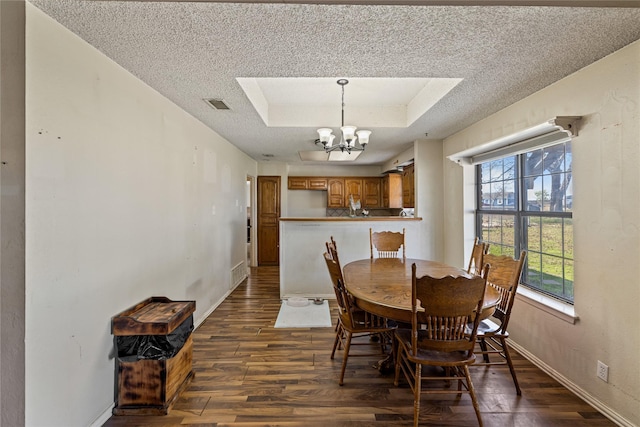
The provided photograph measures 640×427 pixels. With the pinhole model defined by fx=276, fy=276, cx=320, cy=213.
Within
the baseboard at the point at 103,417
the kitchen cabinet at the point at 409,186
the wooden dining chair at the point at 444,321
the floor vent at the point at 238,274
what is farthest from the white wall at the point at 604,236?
the floor vent at the point at 238,274

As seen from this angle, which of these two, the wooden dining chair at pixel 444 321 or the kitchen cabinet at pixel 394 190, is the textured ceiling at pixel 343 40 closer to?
the wooden dining chair at pixel 444 321

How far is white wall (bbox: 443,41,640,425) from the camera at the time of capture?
1648 mm

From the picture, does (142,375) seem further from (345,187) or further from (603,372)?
(345,187)

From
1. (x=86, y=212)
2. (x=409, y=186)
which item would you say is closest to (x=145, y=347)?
(x=86, y=212)

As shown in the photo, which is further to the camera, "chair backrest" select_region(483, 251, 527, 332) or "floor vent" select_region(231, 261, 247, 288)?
"floor vent" select_region(231, 261, 247, 288)

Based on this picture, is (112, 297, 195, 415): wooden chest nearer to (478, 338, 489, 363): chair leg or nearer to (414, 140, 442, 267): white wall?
(478, 338, 489, 363): chair leg

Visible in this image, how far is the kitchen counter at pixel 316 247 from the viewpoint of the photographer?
3.99 m

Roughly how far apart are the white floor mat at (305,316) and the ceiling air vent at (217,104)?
235 cm

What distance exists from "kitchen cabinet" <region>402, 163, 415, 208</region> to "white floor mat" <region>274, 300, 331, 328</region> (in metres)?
2.15

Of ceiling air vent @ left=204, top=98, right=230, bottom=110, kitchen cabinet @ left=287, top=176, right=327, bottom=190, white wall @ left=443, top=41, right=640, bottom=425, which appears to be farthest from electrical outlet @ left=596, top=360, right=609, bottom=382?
kitchen cabinet @ left=287, top=176, right=327, bottom=190

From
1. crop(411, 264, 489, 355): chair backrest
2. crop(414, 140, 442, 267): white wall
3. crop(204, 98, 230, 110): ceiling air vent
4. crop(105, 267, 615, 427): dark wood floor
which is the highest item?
crop(204, 98, 230, 110): ceiling air vent

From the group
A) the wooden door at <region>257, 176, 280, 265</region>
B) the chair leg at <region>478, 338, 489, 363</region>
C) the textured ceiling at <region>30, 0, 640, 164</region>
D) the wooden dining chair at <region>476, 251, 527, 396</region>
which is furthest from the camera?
the wooden door at <region>257, 176, 280, 265</region>

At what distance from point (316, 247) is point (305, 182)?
2.75 meters

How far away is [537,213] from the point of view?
2572 millimetres
